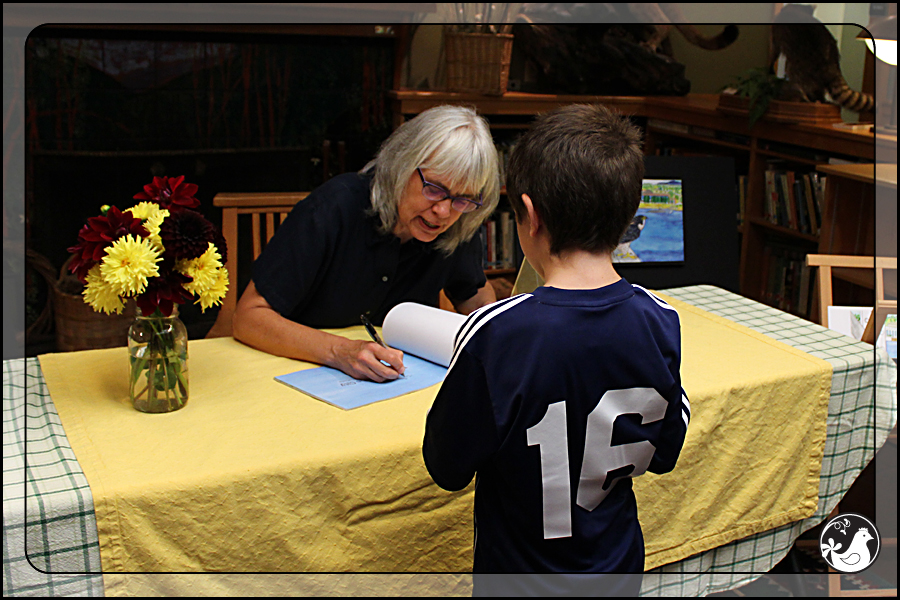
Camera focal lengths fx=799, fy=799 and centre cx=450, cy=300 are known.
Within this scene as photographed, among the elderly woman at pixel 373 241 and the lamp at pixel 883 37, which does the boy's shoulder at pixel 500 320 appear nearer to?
the elderly woman at pixel 373 241

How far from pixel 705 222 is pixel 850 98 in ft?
3.92

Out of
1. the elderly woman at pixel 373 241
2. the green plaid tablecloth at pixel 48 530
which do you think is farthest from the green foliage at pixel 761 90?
the green plaid tablecloth at pixel 48 530

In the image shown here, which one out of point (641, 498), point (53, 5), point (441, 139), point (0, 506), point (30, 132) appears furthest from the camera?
point (30, 132)

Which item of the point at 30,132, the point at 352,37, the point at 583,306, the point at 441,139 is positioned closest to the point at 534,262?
the point at 583,306

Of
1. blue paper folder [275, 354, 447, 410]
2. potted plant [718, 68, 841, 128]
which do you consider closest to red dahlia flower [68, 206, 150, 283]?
blue paper folder [275, 354, 447, 410]

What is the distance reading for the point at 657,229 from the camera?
2561 mm

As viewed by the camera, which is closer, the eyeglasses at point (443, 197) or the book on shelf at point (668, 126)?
the eyeglasses at point (443, 197)

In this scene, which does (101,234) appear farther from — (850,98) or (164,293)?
(850,98)

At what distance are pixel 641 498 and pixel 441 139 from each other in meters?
0.81

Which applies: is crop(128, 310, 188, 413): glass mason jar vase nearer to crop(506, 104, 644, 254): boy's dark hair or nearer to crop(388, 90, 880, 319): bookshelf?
crop(506, 104, 644, 254): boy's dark hair

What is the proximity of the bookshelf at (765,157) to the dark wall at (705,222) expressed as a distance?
724 mm

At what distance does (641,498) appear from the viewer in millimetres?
1461

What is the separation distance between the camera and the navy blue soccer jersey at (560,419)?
0.92 meters

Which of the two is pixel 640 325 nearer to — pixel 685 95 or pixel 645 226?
pixel 645 226
